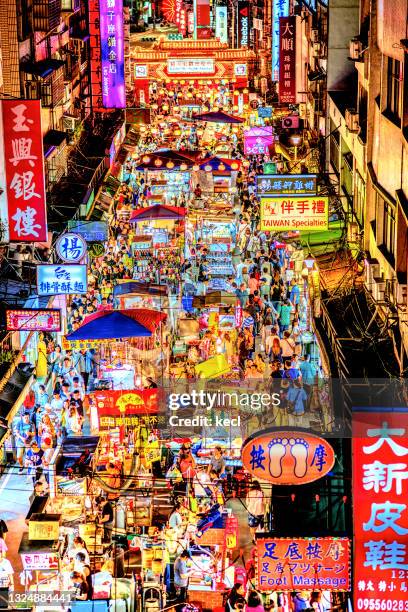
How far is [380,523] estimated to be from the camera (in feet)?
42.3

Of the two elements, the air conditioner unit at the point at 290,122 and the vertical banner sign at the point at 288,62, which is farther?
the vertical banner sign at the point at 288,62

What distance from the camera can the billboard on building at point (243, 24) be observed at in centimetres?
8578

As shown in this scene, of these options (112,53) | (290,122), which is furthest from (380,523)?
(112,53)

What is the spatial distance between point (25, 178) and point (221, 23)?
67239 mm

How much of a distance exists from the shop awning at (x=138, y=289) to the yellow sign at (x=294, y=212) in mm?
3214

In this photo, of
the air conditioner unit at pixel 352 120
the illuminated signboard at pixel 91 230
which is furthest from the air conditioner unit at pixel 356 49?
the illuminated signboard at pixel 91 230

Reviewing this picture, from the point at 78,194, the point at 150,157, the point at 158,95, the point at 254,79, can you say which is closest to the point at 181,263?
the point at 78,194

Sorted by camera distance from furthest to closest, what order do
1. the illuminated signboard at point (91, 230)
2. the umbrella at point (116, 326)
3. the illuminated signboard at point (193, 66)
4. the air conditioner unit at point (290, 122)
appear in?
the illuminated signboard at point (193, 66)
the air conditioner unit at point (290, 122)
the illuminated signboard at point (91, 230)
the umbrella at point (116, 326)

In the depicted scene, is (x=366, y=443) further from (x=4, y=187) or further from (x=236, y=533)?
(x=4, y=187)

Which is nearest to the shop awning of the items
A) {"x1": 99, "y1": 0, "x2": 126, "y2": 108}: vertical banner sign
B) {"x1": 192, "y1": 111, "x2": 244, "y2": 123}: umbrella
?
{"x1": 99, "y1": 0, "x2": 126, "y2": 108}: vertical banner sign

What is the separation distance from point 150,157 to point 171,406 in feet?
84.7

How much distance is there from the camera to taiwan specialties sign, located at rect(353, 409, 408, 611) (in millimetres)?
12820

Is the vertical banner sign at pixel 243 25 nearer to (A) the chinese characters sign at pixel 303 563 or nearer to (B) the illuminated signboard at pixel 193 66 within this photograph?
(B) the illuminated signboard at pixel 193 66

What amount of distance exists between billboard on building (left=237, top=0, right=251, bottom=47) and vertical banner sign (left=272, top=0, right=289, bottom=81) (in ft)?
88.1
